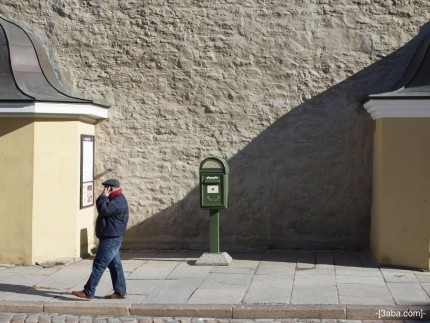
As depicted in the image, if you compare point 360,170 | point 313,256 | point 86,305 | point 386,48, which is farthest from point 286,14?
point 86,305

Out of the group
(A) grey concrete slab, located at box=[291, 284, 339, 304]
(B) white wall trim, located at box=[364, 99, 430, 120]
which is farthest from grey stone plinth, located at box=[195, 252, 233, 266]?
(B) white wall trim, located at box=[364, 99, 430, 120]

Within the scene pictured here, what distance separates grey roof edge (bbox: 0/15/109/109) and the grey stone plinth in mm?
3109

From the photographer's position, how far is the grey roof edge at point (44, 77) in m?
11.6

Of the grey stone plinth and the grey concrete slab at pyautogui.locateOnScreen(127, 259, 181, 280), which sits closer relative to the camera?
the grey concrete slab at pyautogui.locateOnScreen(127, 259, 181, 280)

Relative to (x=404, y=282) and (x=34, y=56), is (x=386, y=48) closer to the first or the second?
(x=404, y=282)

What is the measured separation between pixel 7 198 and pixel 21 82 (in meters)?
1.89

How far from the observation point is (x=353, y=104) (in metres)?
12.8

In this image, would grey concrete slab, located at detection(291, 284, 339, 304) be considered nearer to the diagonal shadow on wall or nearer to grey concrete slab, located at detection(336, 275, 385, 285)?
grey concrete slab, located at detection(336, 275, 385, 285)

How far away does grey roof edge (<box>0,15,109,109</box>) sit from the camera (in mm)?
11633

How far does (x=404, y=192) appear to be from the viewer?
36.6ft

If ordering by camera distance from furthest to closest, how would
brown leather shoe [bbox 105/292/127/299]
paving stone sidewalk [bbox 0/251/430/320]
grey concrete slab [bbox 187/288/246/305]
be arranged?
brown leather shoe [bbox 105/292/127/299], grey concrete slab [bbox 187/288/246/305], paving stone sidewalk [bbox 0/251/430/320]

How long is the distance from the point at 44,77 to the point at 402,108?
5864 millimetres

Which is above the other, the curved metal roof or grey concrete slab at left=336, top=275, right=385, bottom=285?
the curved metal roof

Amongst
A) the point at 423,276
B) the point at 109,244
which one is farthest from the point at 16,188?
the point at 423,276
